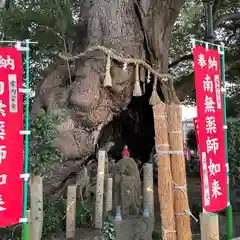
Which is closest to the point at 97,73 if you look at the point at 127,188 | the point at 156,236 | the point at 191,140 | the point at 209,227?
the point at 127,188

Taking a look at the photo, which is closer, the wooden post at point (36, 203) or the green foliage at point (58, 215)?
the wooden post at point (36, 203)

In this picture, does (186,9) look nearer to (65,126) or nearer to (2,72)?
(65,126)

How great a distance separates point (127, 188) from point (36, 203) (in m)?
1.23

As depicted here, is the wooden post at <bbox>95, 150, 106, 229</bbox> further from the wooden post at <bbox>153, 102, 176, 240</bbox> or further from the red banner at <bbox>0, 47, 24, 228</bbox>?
the red banner at <bbox>0, 47, 24, 228</bbox>

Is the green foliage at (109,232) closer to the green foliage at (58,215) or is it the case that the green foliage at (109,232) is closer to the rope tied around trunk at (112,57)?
the green foliage at (58,215)

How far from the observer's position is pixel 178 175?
130 inches

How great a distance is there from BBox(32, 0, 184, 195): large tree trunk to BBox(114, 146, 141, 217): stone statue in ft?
3.95

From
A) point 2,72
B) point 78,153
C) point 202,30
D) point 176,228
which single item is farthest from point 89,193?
point 202,30

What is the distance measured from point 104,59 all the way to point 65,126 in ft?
4.28

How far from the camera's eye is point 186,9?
34.1 feet

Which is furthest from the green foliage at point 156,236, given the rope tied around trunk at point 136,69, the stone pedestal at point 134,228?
the rope tied around trunk at point 136,69

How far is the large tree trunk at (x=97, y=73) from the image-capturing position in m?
5.17

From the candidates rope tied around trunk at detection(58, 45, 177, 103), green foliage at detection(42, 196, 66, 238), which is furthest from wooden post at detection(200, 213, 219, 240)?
rope tied around trunk at detection(58, 45, 177, 103)

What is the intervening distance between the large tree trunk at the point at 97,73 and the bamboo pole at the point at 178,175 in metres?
2.04
